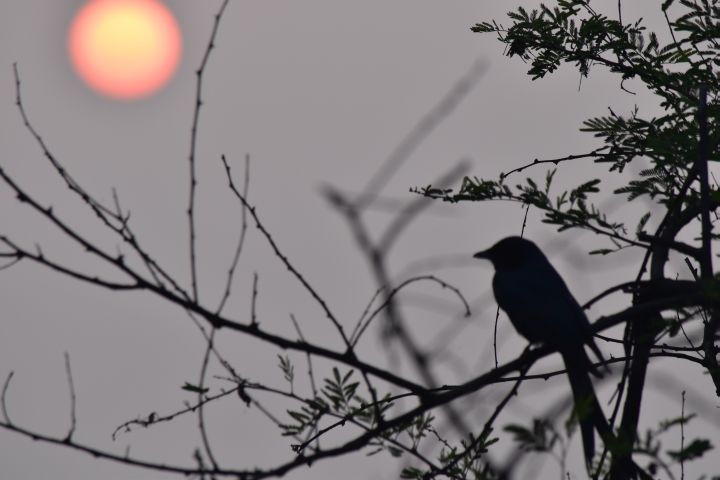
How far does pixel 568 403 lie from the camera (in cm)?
278

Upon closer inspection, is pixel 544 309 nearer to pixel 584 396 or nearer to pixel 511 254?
pixel 511 254

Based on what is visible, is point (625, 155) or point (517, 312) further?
point (517, 312)

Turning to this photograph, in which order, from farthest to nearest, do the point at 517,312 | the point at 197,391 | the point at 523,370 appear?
1. the point at 517,312
2. the point at 523,370
3. the point at 197,391

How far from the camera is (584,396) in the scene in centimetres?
344

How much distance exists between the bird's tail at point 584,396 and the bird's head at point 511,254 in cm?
150

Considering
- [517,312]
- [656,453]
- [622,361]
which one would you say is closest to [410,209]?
[656,453]

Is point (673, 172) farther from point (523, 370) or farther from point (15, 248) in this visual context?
point (15, 248)

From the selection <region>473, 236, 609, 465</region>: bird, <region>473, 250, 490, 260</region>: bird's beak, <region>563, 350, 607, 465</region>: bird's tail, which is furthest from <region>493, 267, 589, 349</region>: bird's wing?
<region>473, 250, 490, 260</region>: bird's beak

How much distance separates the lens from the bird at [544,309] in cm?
511

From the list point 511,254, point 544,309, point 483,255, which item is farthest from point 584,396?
point 483,255

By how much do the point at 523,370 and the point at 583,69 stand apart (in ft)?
6.55

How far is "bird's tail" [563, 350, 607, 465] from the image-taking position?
15.0 feet

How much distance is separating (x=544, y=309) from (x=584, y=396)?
101 inches

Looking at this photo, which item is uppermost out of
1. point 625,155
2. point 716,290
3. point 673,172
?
point 625,155
